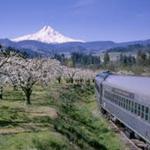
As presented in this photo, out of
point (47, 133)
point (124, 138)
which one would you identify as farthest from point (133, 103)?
point (47, 133)

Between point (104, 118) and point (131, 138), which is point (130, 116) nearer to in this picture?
point (131, 138)

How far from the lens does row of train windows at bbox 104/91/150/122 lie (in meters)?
25.0

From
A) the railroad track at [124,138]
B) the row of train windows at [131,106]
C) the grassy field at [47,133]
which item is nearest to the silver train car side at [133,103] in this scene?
the row of train windows at [131,106]

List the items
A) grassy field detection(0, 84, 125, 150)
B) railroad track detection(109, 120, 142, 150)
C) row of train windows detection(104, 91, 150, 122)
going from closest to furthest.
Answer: row of train windows detection(104, 91, 150, 122), grassy field detection(0, 84, 125, 150), railroad track detection(109, 120, 142, 150)

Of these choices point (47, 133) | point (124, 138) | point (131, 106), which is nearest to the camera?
point (131, 106)

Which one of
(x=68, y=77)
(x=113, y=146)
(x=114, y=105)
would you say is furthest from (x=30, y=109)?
(x=68, y=77)

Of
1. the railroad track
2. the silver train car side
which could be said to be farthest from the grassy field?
the silver train car side

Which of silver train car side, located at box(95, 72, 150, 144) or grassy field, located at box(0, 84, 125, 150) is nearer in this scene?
silver train car side, located at box(95, 72, 150, 144)

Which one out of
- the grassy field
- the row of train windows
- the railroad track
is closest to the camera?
the row of train windows

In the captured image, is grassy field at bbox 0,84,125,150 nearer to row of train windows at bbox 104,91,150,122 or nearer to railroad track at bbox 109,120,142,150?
railroad track at bbox 109,120,142,150

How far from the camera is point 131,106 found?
2984 cm

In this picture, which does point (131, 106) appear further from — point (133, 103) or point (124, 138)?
point (124, 138)

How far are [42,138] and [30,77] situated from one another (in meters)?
26.6

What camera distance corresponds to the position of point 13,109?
4572 cm
